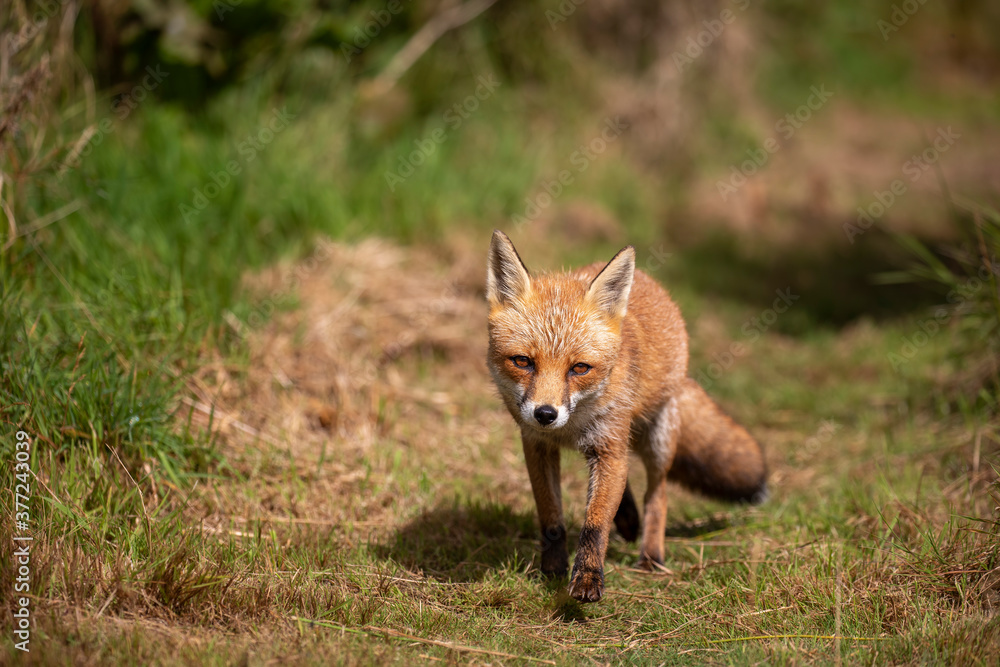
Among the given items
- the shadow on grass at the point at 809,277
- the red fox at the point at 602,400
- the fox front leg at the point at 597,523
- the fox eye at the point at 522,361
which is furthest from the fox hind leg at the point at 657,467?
the shadow on grass at the point at 809,277

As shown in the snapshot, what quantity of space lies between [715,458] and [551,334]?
159 centimetres

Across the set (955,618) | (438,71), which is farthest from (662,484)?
(438,71)

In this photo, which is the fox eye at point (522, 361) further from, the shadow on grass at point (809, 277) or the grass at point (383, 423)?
the shadow on grass at point (809, 277)

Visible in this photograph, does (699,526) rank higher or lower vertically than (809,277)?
lower

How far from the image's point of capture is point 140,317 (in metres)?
4.71

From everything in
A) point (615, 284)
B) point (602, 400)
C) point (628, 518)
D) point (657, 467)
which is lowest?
point (628, 518)

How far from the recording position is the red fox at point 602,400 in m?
3.39

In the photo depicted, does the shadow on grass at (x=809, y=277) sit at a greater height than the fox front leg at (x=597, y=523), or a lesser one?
lesser

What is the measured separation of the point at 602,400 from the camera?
3.64 meters

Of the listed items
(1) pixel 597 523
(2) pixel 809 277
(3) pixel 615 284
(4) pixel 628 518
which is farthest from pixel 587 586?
(2) pixel 809 277

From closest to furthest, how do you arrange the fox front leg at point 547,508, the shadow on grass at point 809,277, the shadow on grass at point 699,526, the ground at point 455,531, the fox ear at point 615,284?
the ground at point 455,531
the fox ear at point 615,284
the fox front leg at point 547,508
the shadow on grass at point 699,526
the shadow on grass at point 809,277

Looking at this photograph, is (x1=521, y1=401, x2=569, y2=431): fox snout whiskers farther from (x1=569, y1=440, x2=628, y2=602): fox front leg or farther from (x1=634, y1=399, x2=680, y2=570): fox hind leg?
(x1=634, y1=399, x2=680, y2=570): fox hind leg

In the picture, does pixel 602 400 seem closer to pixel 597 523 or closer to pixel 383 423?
pixel 597 523

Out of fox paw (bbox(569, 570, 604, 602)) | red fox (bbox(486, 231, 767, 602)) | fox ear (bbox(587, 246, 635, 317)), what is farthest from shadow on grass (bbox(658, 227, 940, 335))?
fox paw (bbox(569, 570, 604, 602))
